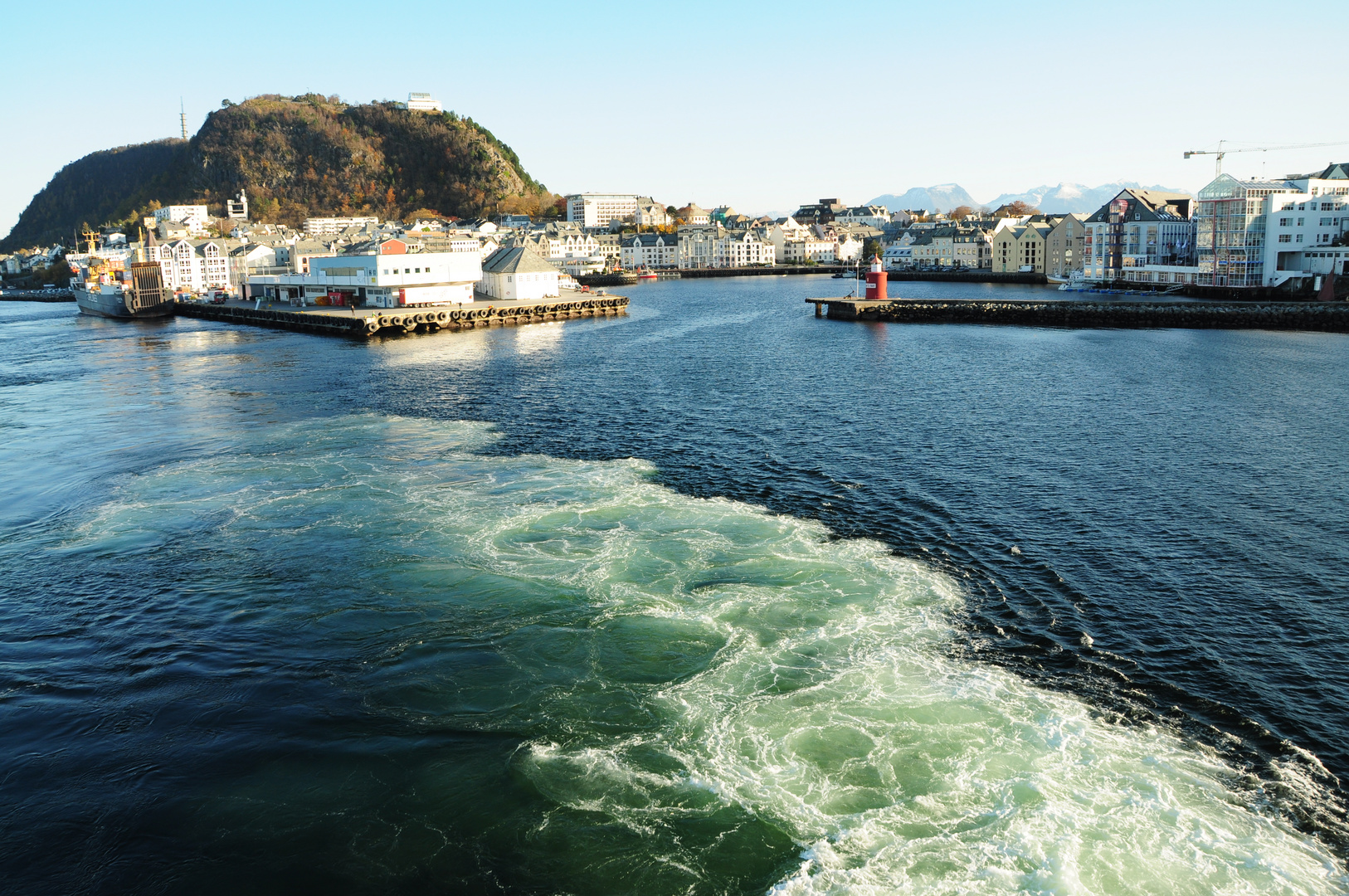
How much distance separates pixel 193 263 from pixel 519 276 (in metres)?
38.7

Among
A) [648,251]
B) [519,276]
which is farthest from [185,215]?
[519,276]

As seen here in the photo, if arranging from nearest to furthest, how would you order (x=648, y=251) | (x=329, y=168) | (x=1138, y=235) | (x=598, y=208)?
1. (x=1138, y=235)
2. (x=648, y=251)
3. (x=329, y=168)
4. (x=598, y=208)

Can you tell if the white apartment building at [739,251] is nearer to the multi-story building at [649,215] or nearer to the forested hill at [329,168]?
the multi-story building at [649,215]

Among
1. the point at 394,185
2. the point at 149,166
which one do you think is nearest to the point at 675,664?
the point at 394,185

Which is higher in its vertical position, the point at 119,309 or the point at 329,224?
the point at 329,224

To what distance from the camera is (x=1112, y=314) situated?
162 feet

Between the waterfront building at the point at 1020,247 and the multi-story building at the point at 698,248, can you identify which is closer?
the waterfront building at the point at 1020,247

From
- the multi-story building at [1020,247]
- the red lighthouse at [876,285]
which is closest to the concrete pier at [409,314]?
the red lighthouse at [876,285]

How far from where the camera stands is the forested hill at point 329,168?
155125 millimetres

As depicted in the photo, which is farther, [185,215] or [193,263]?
[185,215]

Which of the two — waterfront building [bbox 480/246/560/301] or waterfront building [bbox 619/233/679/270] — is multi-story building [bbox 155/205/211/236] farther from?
waterfront building [bbox 480/246/560/301]

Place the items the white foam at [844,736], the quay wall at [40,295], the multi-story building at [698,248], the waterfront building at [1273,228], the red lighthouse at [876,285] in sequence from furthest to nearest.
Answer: the multi-story building at [698,248], the quay wall at [40,295], the red lighthouse at [876,285], the waterfront building at [1273,228], the white foam at [844,736]

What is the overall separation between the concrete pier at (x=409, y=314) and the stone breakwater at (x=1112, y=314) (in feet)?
54.2

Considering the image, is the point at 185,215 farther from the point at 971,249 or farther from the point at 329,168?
the point at 971,249
